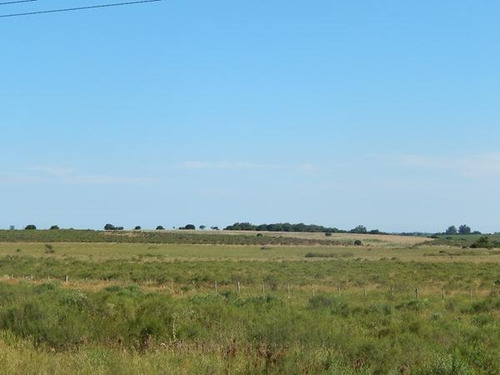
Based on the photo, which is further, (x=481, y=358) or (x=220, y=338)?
(x=220, y=338)

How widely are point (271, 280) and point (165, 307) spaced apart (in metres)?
29.4

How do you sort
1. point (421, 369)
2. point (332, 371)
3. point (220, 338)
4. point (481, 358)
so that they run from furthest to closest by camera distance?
1. point (220, 338)
2. point (481, 358)
3. point (421, 369)
4. point (332, 371)

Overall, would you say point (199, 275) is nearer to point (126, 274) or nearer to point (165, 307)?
point (126, 274)

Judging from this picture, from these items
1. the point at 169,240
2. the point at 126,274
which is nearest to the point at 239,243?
the point at 169,240

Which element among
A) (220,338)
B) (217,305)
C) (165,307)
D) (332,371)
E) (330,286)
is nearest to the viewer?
(332,371)

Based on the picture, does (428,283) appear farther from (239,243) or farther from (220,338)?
(239,243)

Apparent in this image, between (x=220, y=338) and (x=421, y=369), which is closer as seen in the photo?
(x=421, y=369)

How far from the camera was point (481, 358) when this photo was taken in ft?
39.9

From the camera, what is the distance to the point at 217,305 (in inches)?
765

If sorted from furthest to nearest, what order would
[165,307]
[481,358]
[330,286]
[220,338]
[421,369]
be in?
1. [330,286]
2. [165,307]
3. [220,338]
4. [481,358]
5. [421,369]

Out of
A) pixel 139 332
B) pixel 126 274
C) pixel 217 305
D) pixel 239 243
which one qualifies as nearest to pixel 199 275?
pixel 126 274

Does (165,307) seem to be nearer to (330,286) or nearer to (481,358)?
(481,358)

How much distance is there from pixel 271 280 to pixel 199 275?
6316 millimetres

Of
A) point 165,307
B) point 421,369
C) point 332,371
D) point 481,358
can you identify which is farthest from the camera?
point 165,307
